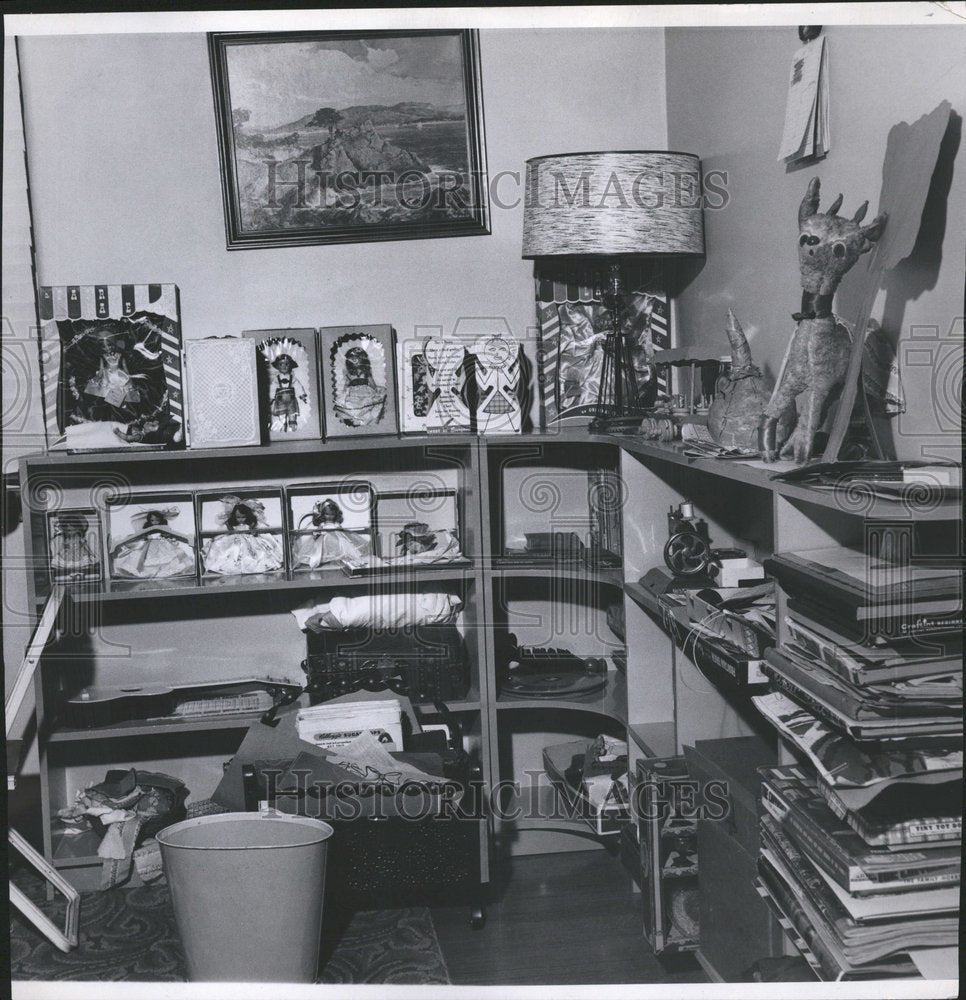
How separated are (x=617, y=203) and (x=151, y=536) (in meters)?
1.70

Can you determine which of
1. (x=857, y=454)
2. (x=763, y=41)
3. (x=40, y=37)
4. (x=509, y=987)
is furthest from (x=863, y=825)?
(x=40, y=37)

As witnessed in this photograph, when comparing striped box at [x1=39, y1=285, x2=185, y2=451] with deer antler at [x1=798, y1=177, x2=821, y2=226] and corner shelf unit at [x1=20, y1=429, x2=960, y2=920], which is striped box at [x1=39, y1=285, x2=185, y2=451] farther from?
deer antler at [x1=798, y1=177, x2=821, y2=226]

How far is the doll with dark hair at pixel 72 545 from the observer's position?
3.23 meters

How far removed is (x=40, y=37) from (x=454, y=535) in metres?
1.92

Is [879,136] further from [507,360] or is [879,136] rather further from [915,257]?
[507,360]

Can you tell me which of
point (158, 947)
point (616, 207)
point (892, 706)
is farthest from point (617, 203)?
point (158, 947)

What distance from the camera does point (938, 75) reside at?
1.79 metres

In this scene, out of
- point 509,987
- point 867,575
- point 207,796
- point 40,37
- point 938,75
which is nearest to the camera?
point 867,575

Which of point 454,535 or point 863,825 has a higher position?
point 454,535

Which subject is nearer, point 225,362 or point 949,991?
point 949,991

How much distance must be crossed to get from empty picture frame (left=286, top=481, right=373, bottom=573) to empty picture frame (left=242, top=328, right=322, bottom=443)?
190 millimetres

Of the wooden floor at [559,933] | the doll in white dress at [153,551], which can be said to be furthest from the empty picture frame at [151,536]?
the wooden floor at [559,933]

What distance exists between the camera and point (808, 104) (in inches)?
88.0

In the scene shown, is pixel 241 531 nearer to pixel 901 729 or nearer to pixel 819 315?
pixel 819 315
